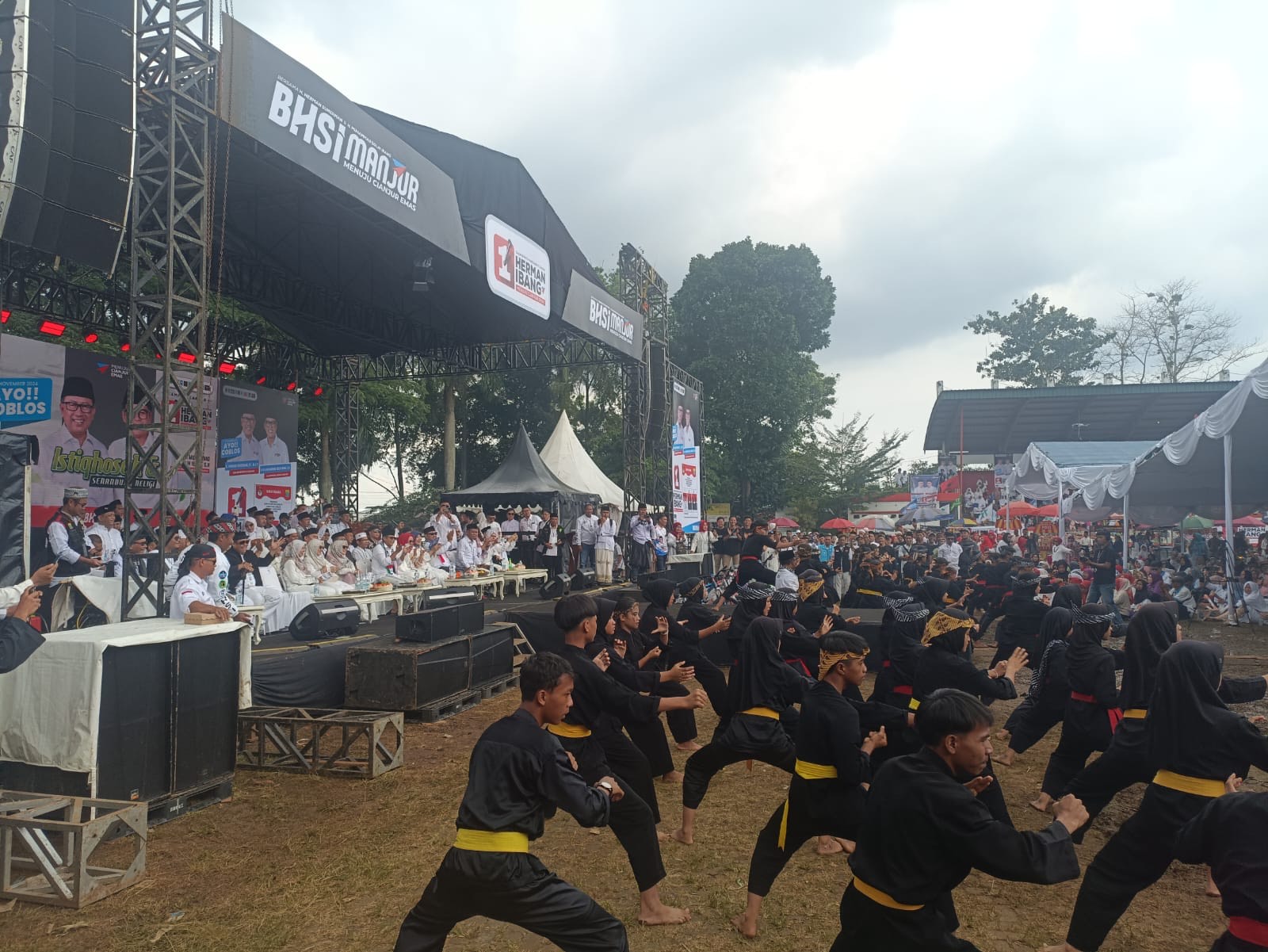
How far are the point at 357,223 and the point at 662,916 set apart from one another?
13.1 metres

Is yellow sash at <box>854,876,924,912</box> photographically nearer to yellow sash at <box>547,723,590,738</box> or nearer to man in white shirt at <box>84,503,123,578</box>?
yellow sash at <box>547,723,590,738</box>

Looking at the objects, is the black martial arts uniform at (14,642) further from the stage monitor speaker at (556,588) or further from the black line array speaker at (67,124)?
the stage monitor speaker at (556,588)

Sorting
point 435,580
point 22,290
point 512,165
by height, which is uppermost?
point 512,165

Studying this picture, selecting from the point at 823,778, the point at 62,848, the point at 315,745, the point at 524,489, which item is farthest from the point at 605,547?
the point at 823,778

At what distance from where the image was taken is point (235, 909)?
450cm

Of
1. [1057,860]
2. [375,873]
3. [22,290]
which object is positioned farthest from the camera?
[22,290]

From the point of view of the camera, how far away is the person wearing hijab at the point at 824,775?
395cm

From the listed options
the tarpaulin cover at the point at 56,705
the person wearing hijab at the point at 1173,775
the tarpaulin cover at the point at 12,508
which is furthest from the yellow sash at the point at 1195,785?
the tarpaulin cover at the point at 12,508

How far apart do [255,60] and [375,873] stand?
9.23 meters

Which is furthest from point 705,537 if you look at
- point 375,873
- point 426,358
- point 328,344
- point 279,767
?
point 375,873

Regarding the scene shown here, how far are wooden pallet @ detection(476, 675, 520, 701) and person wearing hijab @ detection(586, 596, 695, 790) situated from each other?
3582mm

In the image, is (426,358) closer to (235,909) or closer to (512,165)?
(512,165)

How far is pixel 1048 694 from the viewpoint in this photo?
6.12 m

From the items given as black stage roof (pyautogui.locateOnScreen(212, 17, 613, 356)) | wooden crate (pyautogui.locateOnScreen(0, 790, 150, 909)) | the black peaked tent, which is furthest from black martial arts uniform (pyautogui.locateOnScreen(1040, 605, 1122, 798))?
the black peaked tent
